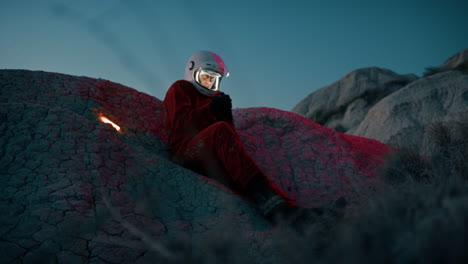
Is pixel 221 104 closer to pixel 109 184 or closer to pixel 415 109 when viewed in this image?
pixel 109 184

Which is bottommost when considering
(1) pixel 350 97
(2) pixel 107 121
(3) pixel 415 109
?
(3) pixel 415 109

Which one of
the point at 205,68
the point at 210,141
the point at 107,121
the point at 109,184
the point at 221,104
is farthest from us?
the point at 205,68

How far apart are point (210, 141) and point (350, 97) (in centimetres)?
874

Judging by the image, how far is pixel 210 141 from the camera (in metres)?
2.24

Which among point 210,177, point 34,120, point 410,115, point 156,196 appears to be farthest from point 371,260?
point 410,115

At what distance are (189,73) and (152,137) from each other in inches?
35.6

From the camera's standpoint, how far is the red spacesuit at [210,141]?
203 centimetres

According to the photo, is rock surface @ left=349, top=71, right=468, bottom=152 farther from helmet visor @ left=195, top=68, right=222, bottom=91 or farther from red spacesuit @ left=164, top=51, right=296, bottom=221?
red spacesuit @ left=164, top=51, right=296, bottom=221

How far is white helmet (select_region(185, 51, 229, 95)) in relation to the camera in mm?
3117

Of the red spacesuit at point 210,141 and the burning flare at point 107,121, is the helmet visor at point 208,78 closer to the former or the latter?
the red spacesuit at point 210,141

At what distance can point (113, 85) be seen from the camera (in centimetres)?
321

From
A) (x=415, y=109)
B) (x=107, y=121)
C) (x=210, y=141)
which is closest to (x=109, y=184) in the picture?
(x=210, y=141)

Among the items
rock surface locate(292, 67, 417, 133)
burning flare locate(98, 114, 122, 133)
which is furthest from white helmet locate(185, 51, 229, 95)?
rock surface locate(292, 67, 417, 133)

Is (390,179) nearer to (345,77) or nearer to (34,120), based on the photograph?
(34,120)
